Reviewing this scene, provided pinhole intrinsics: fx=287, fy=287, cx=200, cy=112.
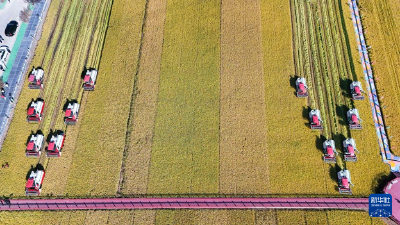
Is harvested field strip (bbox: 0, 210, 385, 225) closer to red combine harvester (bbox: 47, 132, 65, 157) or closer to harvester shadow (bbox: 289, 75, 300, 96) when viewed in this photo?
red combine harvester (bbox: 47, 132, 65, 157)

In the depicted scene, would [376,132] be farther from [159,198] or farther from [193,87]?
[159,198]

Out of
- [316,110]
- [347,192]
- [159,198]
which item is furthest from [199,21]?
[347,192]

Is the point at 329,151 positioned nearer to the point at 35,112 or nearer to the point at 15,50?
the point at 35,112

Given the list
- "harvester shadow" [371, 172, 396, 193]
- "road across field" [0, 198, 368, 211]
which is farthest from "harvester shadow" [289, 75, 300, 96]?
"road across field" [0, 198, 368, 211]

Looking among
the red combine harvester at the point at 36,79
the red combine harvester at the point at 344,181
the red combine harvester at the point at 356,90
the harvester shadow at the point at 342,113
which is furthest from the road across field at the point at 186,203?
the red combine harvester at the point at 36,79

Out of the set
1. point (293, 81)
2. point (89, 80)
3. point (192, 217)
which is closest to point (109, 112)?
point (89, 80)

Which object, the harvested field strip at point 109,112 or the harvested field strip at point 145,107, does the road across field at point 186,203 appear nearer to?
the harvested field strip at point 109,112

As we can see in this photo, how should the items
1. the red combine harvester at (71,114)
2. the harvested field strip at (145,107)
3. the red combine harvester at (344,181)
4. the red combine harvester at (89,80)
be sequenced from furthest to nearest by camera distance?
the red combine harvester at (89,80) → the red combine harvester at (71,114) → the harvested field strip at (145,107) → the red combine harvester at (344,181)
